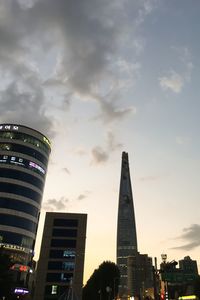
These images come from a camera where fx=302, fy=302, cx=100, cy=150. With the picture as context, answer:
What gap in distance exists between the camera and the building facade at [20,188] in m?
87.0

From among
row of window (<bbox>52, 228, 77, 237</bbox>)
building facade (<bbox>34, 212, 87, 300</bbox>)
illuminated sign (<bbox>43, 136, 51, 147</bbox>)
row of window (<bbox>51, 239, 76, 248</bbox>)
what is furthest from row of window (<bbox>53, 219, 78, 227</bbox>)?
illuminated sign (<bbox>43, 136, 51, 147</bbox>)

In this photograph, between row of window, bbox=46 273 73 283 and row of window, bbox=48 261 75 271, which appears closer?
row of window, bbox=46 273 73 283

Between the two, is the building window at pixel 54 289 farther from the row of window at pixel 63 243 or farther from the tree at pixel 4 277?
the tree at pixel 4 277

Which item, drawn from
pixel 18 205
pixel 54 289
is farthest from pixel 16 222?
pixel 54 289

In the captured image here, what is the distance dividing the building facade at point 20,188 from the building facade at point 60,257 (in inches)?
580

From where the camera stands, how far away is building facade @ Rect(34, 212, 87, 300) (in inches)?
4055

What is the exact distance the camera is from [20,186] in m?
92.9

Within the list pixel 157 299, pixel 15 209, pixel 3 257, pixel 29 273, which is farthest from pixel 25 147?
pixel 157 299

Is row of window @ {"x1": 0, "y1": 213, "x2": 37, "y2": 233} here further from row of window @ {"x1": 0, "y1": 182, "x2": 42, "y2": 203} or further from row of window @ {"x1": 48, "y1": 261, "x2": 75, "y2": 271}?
row of window @ {"x1": 48, "y1": 261, "x2": 75, "y2": 271}

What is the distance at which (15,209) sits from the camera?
8969cm

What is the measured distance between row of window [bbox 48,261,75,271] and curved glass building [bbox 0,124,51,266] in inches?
627

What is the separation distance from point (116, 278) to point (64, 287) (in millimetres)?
19377

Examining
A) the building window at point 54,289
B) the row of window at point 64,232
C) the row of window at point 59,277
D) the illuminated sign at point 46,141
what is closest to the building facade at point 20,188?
the illuminated sign at point 46,141

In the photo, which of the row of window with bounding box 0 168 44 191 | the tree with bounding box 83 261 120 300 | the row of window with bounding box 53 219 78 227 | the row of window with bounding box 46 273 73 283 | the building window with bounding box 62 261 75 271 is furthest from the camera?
the row of window with bounding box 53 219 78 227
